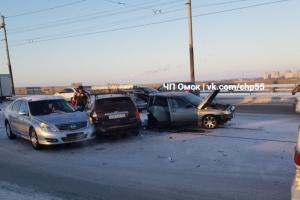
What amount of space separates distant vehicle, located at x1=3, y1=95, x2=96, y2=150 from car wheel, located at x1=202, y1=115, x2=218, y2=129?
4.36 m

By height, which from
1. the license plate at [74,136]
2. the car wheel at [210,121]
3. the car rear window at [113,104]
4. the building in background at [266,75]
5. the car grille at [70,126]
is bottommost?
the building in background at [266,75]

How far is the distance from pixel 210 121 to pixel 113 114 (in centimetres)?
386

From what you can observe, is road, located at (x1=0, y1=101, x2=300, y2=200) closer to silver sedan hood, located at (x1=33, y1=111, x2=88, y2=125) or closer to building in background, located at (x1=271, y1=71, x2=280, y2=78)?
silver sedan hood, located at (x1=33, y1=111, x2=88, y2=125)

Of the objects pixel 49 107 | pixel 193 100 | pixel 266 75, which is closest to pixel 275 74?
pixel 266 75

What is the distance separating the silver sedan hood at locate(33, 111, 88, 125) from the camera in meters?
9.25

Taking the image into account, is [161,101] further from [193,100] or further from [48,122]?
[48,122]

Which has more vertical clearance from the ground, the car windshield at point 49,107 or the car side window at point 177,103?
the car windshield at point 49,107

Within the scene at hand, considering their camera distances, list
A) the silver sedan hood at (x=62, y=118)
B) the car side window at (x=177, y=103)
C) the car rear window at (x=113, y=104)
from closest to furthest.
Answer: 1. the silver sedan hood at (x=62, y=118)
2. the car rear window at (x=113, y=104)
3. the car side window at (x=177, y=103)

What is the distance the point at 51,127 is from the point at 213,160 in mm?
4726

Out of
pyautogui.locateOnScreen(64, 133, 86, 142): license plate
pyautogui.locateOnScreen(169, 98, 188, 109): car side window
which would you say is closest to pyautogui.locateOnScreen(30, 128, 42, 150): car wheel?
pyautogui.locateOnScreen(64, 133, 86, 142): license plate

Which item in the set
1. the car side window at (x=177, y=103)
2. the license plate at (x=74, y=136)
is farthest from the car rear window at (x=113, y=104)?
the car side window at (x=177, y=103)

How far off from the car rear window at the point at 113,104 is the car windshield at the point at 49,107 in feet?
3.43

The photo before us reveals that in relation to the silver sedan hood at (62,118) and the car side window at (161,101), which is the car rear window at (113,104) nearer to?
the silver sedan hood at (62,118)

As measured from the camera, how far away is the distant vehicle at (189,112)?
38.4 feet
